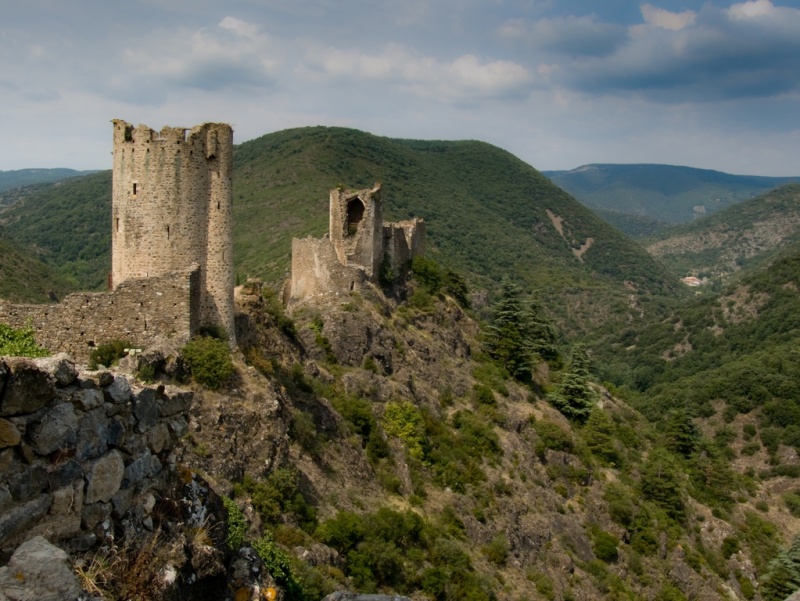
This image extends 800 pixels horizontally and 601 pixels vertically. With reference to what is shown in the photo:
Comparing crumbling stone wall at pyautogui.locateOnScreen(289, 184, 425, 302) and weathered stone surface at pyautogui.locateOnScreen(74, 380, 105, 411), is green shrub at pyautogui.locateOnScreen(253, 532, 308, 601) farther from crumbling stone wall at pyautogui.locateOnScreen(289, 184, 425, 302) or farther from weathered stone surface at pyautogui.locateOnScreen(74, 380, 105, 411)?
crumbling stone wall at pyautogui.locateOnScreen(289, 184, 425, 302)

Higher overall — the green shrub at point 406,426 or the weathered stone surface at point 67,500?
the weathered stone surface at point 67,500

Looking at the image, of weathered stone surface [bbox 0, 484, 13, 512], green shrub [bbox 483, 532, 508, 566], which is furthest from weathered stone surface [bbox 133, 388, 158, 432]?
green shrub [bbox 483, 532, 508, 566]

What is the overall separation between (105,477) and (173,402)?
1485 millimetres

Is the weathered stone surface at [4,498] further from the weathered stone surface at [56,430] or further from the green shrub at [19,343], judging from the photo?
the green shrub at [19,343]

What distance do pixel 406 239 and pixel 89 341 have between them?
88.5 ft

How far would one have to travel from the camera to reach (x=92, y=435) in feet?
20.6

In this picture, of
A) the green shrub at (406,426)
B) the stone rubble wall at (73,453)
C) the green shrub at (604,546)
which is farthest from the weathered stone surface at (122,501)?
the green shrub at (604,546)

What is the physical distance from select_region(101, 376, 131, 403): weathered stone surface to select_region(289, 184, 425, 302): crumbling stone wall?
88.7ft

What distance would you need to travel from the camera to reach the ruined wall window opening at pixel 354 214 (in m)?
35.7

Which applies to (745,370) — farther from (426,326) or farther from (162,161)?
(162,161)

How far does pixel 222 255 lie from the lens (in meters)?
18.1

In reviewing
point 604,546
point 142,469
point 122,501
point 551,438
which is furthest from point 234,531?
point 551,438

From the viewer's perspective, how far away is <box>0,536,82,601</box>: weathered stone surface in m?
5.12

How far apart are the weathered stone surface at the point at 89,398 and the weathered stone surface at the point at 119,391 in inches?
5.2
